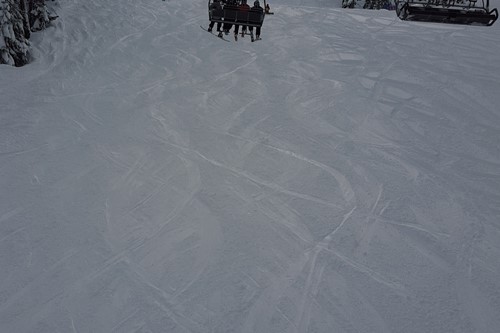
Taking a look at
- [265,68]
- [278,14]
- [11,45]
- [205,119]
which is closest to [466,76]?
[265,68]

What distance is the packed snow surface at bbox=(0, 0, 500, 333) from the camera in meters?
4.50

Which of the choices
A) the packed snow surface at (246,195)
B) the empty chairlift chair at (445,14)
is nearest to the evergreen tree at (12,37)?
the packed snow surface at (246,195)

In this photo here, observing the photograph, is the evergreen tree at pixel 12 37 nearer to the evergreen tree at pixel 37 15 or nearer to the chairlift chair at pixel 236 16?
the evergreen tree at pixel 37 15

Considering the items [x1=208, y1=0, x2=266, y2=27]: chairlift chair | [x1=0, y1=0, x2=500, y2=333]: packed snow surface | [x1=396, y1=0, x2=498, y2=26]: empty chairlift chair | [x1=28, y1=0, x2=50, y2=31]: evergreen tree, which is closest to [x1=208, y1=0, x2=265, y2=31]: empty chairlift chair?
[x1=208, y1=0, x2=266, y2=27]: chairlift chair

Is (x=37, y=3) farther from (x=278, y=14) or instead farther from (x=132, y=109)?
(x=278, y=14)

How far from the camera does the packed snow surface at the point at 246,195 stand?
4504 mm

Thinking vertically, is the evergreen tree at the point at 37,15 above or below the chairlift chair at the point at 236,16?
below

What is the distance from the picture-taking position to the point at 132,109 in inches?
372

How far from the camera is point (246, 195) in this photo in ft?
21.1

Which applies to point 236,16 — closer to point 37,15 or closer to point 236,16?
point 236,16

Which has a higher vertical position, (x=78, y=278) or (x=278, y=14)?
(x=278, y=14)

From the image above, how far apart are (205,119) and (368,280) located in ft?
18.6

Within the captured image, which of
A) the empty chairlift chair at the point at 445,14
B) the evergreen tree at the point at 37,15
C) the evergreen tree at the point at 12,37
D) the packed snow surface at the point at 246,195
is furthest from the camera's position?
the evergreen tree at the point at 37,15

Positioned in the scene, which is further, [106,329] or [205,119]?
[205,119]
